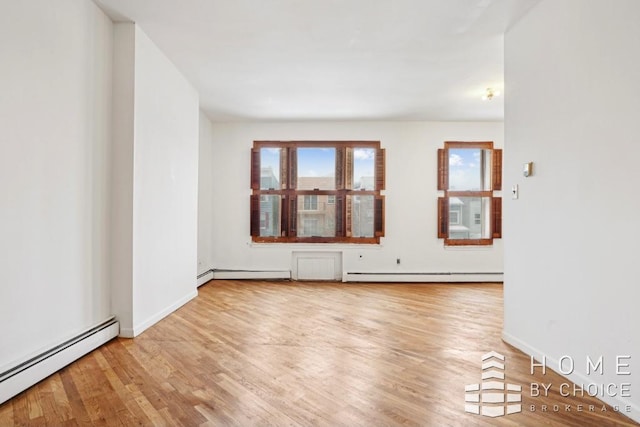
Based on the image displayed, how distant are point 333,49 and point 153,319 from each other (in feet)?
10.5

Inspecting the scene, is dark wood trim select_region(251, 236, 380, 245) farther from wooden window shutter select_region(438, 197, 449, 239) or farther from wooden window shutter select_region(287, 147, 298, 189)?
wooden window shutter select_region(438, 197, 449, 239)

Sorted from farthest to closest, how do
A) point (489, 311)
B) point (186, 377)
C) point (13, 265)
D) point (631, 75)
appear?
point (489, 311), point (186, 377), point (13, 265), point (631, 75)

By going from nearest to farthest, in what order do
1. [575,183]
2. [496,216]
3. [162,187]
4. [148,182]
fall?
[575,183] → [148,182] → [162,187] → [496,216]

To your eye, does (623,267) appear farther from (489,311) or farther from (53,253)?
(53,253)

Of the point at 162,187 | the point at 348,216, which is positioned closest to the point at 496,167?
the point at 348,216

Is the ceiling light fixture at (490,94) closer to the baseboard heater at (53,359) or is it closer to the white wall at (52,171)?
the white wall at (52,171)

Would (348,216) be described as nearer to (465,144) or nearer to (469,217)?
(469,217)

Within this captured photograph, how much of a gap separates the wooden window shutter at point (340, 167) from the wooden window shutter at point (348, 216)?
0.87ft

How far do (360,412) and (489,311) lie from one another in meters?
2.73

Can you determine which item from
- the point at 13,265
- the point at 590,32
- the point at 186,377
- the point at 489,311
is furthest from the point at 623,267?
the point at 13,265

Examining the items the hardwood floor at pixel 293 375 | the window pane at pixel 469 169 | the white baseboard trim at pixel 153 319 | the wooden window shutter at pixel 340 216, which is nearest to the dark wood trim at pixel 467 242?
the window pane at pixel 469 169

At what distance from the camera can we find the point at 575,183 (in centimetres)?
211

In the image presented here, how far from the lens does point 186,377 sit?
216 centimetres

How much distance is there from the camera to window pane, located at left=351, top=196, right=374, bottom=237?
18.6ft
